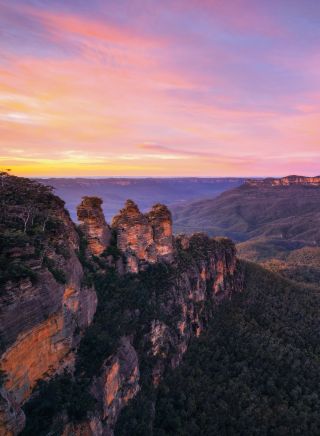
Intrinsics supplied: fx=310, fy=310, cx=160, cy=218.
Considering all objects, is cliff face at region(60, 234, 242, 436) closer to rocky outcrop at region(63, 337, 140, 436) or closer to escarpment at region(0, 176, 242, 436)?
rocky outcrop at region(63, 337, 140, 436)

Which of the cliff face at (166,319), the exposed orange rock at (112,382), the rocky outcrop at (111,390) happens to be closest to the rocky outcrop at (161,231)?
the cliff face at (166,319)

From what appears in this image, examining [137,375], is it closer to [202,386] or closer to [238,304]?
[202,386]

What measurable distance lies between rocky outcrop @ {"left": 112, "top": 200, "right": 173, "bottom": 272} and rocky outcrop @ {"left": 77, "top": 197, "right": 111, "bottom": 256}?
509cm

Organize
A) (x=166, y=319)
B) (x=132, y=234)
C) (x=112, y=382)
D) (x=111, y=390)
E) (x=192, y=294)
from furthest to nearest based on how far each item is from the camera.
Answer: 1. (x=192, y=294)
2. (x=132, y=234)
3. (x=166, y=319)
4. (x=112, y=382)
5. (x=111, y=390)

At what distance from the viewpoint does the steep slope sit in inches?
1529

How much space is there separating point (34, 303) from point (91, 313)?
47.3 ft

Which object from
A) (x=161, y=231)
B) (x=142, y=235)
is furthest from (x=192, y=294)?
(x=142, y=235)

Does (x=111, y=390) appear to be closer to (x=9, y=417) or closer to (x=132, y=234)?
(x=9, y=417)

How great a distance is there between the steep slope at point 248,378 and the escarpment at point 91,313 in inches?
114

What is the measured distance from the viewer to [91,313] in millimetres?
35625

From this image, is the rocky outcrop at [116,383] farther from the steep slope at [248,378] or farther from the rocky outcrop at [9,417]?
the rocky outcrop at [9,417]

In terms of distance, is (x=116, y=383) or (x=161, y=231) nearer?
(x=116, y=383)

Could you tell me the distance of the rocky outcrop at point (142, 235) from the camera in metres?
49.4

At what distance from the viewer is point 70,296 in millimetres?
30250
